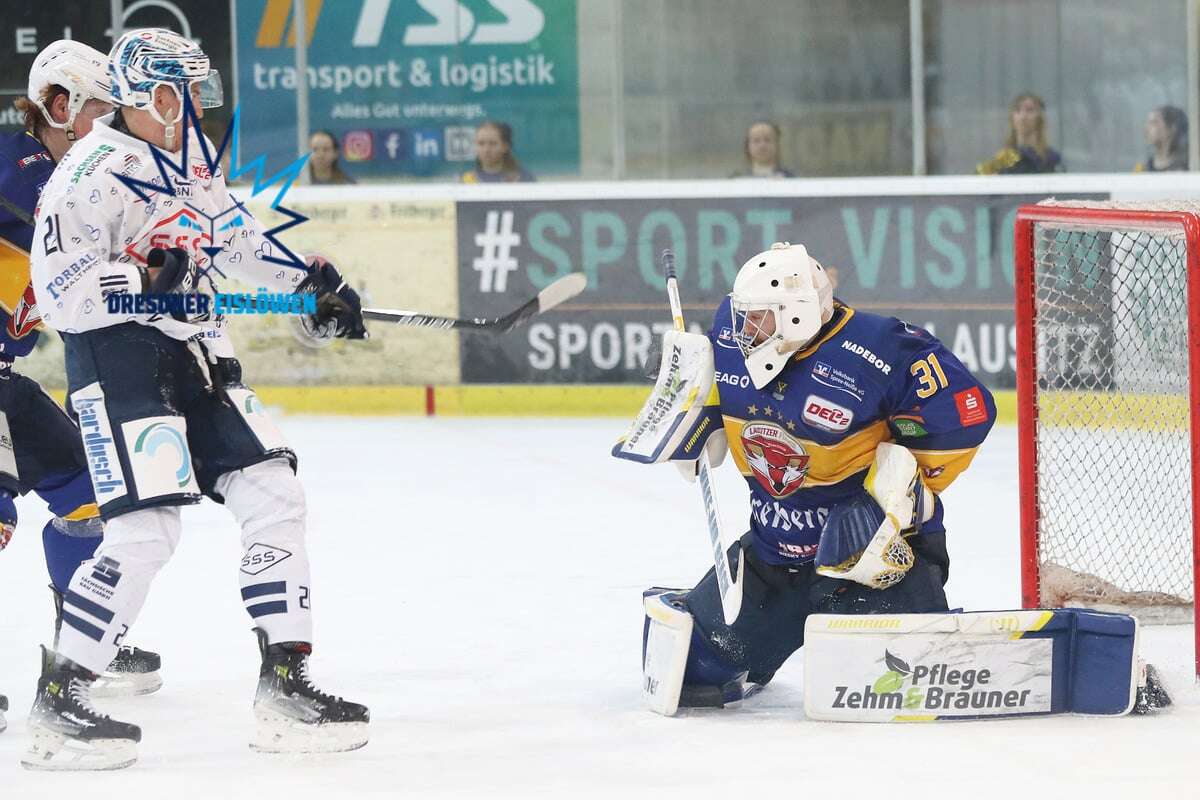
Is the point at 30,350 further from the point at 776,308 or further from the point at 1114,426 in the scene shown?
the point at 1114,426

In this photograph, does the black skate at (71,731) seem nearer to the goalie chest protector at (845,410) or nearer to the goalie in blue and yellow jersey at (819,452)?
the goalie in blue and yellow jersey at (819,452)

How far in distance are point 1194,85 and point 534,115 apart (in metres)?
2.69

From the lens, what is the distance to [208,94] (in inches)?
136

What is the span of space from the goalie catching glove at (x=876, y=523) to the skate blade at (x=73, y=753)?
1208 mm

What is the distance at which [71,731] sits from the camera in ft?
10.4

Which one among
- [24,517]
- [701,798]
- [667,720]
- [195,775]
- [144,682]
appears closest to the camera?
[701,798]

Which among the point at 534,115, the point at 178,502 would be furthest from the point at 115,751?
the point at 534,115

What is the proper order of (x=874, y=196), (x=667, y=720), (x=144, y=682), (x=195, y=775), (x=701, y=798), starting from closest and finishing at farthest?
(x=701, y=798), (x=195, y=775), (x=667, y=720), (x=144, y=682), (x=874, y=196)

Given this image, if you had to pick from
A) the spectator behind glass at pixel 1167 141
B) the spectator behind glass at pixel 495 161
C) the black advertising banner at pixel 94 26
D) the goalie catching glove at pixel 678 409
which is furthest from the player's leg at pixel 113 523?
the black advertising banner at pixel 94 26

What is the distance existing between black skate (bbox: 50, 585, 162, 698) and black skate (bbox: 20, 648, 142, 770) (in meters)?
0.56

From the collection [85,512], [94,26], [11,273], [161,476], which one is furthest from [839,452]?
[94,26]

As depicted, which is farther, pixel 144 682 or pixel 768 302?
pixel 144 682

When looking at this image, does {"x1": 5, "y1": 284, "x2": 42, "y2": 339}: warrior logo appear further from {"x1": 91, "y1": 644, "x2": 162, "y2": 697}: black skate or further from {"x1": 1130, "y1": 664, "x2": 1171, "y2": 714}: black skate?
{"x1": 1130, "y1": 664, "x2": 1171, "y2": 714}: black skate

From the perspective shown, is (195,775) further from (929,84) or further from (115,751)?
(929,84)
